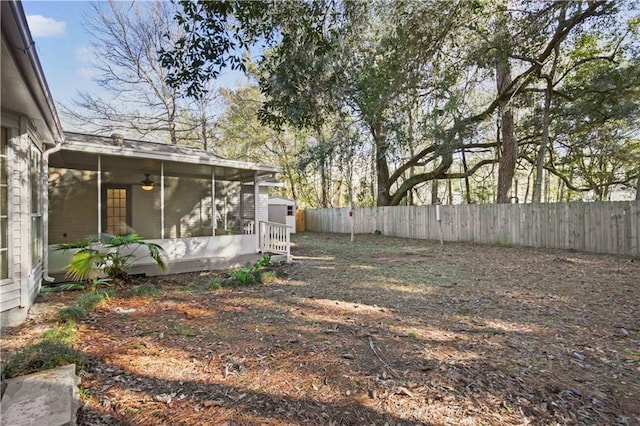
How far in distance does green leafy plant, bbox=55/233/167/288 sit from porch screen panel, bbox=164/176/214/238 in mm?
3057

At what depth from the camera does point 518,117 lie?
15.0 m

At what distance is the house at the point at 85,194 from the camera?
3734 millimetres

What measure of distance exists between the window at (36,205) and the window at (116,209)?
3.59 meters

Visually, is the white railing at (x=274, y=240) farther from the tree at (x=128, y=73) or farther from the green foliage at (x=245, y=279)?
the tree at (x=128, y=73)

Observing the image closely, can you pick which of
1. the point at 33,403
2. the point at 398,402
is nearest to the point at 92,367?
the point at 33,403

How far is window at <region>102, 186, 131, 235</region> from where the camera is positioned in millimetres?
8789

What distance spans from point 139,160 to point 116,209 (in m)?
2.39

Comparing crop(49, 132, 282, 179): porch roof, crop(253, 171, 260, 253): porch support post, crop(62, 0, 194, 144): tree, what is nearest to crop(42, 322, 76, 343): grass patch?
crop(49, 132, 282, 179): porch roof

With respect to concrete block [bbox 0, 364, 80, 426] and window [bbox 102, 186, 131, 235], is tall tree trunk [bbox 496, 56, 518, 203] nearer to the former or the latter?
window [bbox 102, 186, 131, 235]

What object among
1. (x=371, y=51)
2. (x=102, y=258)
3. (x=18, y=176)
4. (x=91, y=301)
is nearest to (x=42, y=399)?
(x=91, y=301)

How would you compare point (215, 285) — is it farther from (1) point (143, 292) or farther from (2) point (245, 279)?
(1) point (143, 292)

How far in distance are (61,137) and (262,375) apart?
5068mm

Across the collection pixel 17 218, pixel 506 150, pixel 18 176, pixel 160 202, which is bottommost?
pixel 17 218

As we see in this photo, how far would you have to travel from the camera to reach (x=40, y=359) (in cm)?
262
